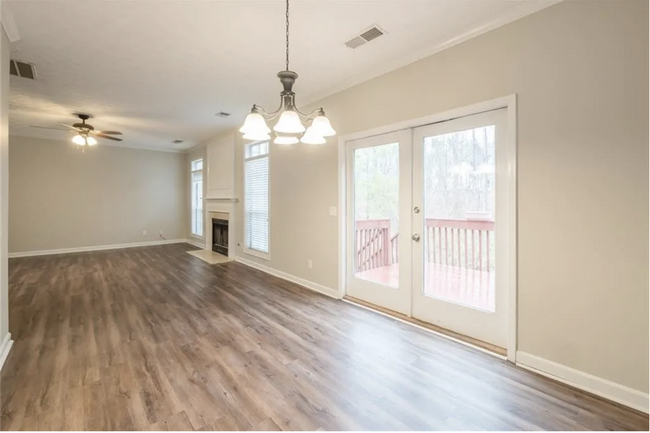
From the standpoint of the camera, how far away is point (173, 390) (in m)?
2.01

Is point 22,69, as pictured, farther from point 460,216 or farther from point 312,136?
point 460,216

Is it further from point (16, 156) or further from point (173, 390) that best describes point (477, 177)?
point (16, 156)

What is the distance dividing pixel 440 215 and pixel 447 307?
0.92m

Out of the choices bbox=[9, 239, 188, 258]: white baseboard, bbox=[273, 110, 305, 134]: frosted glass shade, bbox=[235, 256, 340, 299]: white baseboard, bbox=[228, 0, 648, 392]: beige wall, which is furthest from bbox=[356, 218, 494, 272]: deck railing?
bbox=[9, 239, 188, 258]: white baseboard

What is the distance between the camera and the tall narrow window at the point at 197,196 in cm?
847

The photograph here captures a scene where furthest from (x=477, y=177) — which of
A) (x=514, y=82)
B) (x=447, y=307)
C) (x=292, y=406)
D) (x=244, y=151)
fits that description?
(x=244, y=151)

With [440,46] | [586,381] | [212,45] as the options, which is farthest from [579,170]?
[212,45]

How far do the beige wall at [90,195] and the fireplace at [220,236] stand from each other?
92.2 inches

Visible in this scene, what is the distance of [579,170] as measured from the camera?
209cm

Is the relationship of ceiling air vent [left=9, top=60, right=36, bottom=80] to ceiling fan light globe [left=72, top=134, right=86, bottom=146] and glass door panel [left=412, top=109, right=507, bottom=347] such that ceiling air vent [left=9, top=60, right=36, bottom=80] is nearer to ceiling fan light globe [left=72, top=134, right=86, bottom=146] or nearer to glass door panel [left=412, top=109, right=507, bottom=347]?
ceiling fan light globe [left=72, top=134, right=86, bottom=146]

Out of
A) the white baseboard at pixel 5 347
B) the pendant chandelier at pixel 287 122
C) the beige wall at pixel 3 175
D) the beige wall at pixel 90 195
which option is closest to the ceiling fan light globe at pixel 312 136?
the pendant chandelier at pixel 287 122

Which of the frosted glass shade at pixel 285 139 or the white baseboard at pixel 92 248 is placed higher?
the frosted glass shade at pixel 285 139

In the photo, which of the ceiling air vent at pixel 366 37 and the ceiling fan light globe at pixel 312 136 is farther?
the ceiling air vent at pixel 366 37

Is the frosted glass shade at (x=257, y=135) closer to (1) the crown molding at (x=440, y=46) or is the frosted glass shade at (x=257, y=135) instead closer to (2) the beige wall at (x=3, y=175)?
(1) the crown molding at (x=440, y=46)
